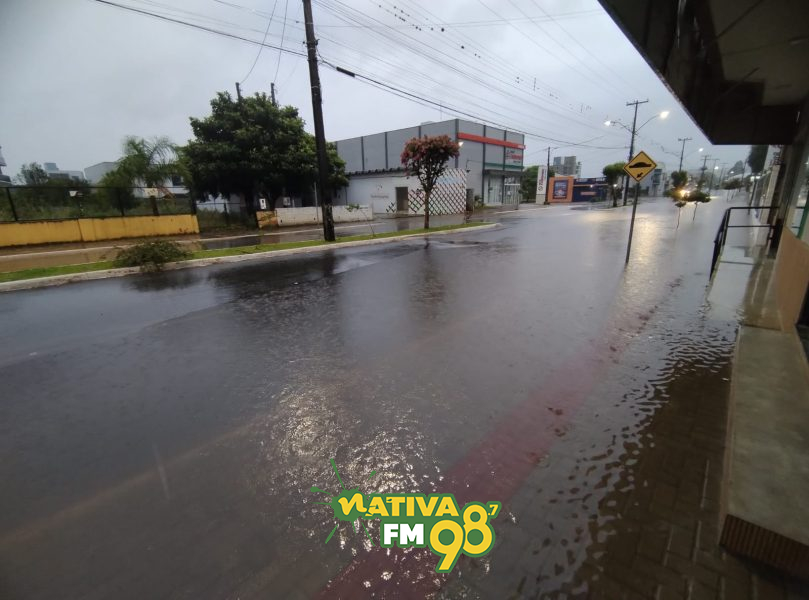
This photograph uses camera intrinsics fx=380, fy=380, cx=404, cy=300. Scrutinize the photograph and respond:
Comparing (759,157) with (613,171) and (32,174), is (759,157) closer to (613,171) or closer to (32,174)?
(613,171)

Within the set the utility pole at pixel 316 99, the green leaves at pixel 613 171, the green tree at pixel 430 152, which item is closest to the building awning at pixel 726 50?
the green tree at pixel 430 152

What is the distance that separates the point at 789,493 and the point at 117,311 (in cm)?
867

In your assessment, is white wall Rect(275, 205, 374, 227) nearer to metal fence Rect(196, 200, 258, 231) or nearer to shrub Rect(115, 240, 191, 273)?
metal fence Rect(196, 200, 258, 231)

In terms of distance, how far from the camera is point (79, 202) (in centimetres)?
1723

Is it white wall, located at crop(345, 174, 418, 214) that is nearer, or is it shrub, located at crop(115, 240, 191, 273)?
shrub, located at crop(115, 240, 191, 273)

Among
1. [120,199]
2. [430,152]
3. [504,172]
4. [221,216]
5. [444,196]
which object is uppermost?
[504,172]

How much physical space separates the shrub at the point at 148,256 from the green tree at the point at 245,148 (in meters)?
13.5

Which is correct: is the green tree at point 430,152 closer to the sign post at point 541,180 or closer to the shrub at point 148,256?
the shrub at point 148,256

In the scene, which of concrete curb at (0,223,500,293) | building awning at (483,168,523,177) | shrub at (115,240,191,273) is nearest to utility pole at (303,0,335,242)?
concrete curb at (0,223,500,293)

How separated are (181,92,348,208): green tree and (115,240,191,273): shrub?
44.3ft

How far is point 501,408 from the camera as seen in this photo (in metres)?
3.44

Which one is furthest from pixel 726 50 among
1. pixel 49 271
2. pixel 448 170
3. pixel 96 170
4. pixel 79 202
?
pixel 96 170

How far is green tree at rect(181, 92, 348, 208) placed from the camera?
22.9 metres
